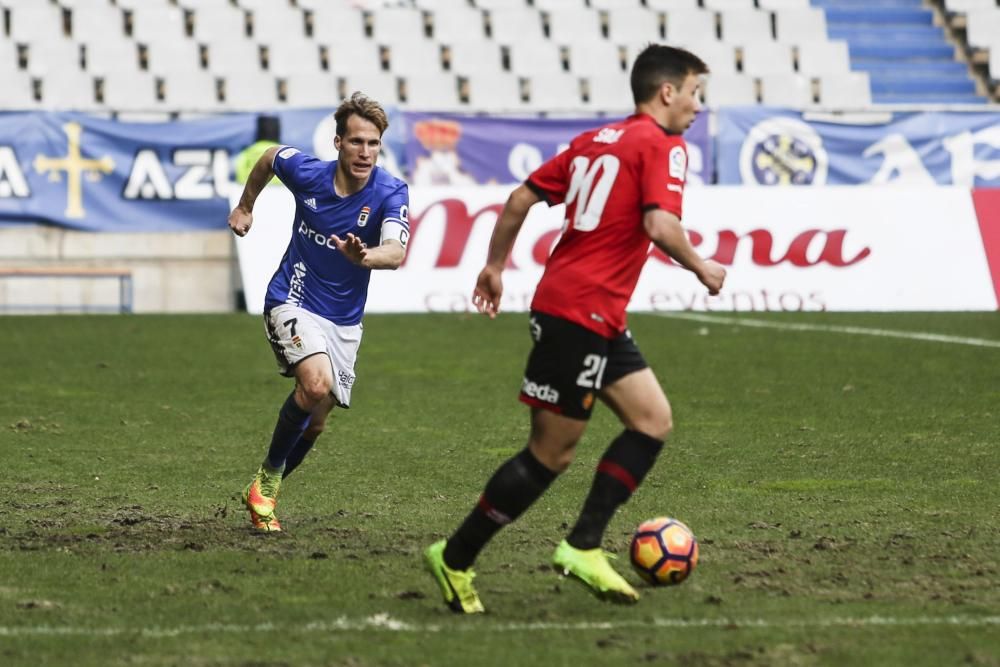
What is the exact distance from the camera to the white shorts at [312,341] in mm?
7195

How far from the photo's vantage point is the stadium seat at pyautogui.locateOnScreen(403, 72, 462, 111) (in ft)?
78.4

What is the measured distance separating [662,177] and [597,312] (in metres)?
0.48

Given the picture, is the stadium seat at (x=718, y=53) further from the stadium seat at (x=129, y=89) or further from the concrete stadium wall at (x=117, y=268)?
the concrete stadium wall at (x=117, y=268)

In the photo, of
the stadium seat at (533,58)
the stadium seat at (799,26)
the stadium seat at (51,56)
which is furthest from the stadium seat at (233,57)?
the stadium seat at (799,26)

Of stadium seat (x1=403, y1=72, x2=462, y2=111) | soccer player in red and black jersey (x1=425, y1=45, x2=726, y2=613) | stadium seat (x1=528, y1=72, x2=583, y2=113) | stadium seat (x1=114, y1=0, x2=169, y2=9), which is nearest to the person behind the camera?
soccer player in red and black jersey (x1=425, y1=45, x2=726, y2=613)

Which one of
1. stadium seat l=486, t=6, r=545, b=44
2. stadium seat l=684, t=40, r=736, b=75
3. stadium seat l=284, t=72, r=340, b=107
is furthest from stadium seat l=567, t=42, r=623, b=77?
stadium seat l=284, t=72, r=340, b=107

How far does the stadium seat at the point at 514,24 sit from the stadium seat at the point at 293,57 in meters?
2.74

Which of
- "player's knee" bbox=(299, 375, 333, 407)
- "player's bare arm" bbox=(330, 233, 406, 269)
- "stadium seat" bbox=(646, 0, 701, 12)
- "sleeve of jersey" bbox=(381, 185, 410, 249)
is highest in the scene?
"stadium seat" bbox=(646, 0, 701, 12)

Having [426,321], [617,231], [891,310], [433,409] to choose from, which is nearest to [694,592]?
[617,231]

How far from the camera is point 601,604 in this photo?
5527mm

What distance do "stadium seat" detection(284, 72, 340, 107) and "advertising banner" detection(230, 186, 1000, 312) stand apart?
376cm

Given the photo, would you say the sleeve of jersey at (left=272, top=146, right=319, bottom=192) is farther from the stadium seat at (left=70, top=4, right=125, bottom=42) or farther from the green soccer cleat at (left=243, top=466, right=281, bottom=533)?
the stadium seat at (left=70, top=4, right=125, bottom=42)

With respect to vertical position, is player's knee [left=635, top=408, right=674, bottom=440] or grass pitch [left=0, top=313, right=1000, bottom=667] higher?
player's knee [left=635, top=408, right=674, bottom=440]

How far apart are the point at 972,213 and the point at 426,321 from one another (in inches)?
270
